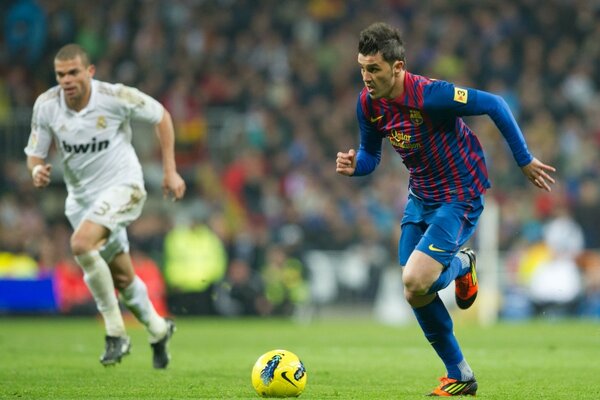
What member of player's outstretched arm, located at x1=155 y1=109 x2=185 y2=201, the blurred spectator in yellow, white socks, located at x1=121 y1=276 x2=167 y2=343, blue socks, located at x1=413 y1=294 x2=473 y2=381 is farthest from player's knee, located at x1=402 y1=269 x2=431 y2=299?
the blurred spectator in yellow

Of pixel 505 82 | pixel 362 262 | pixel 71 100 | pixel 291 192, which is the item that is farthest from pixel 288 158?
pixel 71 100

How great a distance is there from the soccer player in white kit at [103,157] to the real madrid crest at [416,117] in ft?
8.39

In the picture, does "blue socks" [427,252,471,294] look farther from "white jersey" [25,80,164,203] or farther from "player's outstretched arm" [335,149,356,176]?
"white jersey" [25,80,164,203]

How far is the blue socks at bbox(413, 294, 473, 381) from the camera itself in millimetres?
7422

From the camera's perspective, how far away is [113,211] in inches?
368

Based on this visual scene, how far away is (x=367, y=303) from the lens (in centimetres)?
1947

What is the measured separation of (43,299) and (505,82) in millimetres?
9918

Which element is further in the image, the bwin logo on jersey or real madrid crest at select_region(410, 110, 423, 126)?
the bwin logo on jersey

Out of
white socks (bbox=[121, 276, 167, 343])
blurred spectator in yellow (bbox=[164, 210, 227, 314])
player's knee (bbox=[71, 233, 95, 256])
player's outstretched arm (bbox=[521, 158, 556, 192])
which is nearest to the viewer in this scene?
player's outstretched arm (bbox=[521, 158, 556, 192])

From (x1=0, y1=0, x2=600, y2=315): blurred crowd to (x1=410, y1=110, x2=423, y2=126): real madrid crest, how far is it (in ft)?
38.3

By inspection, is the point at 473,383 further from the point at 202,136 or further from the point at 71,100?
the point at 202,136

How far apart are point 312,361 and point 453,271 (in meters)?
3.34

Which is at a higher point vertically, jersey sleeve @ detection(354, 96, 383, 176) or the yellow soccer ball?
jersey sleeve @ detection(354, 96, 383, 176)

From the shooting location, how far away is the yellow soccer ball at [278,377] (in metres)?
7.20
